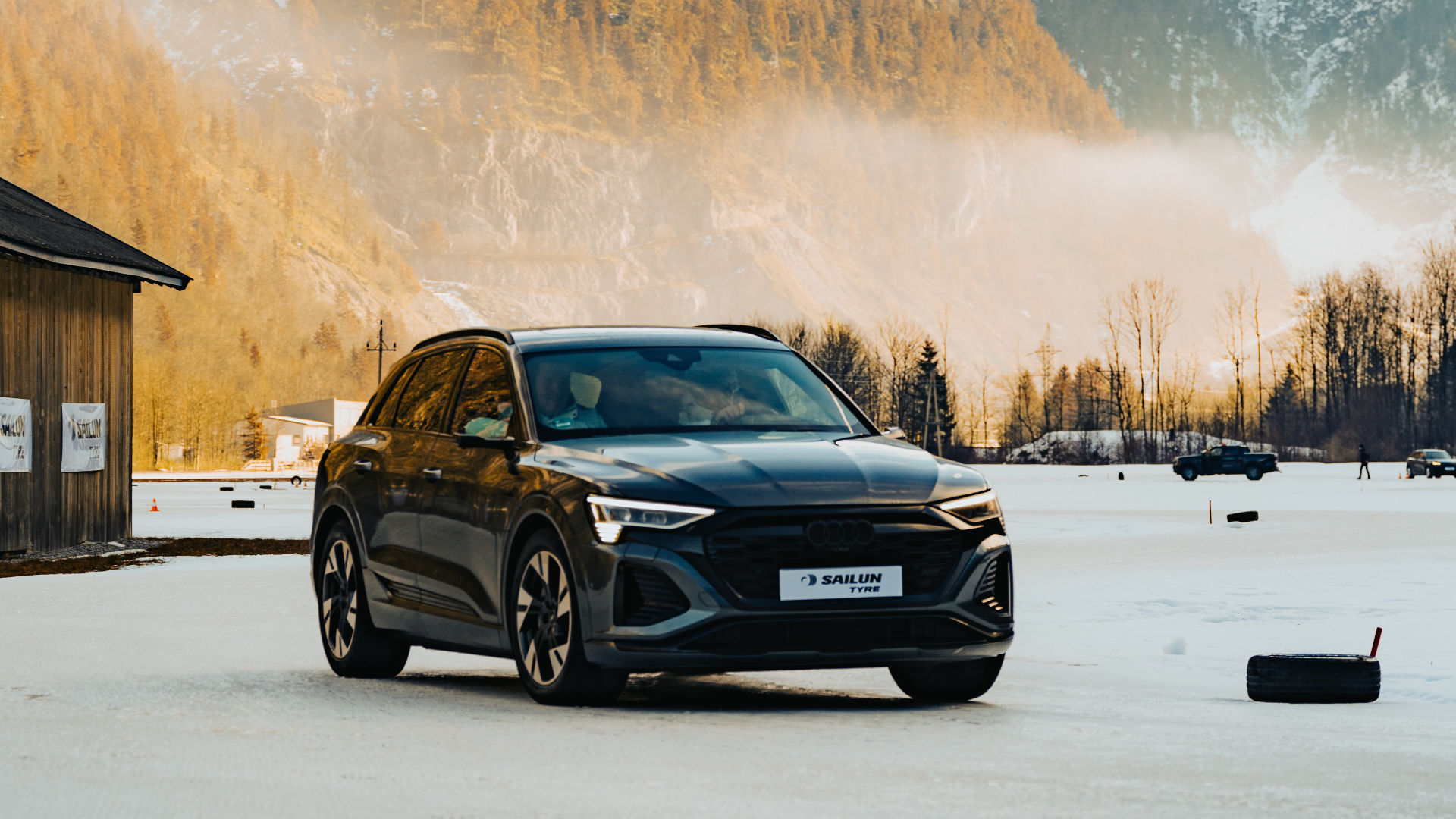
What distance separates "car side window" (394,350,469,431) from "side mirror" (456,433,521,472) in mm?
1029

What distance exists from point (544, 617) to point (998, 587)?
7.02ft

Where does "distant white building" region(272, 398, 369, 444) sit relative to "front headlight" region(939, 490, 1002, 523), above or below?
above

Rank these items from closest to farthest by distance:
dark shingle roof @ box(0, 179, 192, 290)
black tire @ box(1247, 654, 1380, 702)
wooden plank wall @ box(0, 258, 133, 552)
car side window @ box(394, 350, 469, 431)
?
black tire @ box(1247, 654, 1380, 702) → car side window @ box(394, 350, 469, 431) → dark shingle roof @ box(0, 179, 192, 290) → wooden plank wall @ box(0, 258, 133, 552)

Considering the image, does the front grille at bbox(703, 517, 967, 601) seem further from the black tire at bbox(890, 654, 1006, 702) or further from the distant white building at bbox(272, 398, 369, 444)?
the distant white building at bbox(272, 398, 369, 444)

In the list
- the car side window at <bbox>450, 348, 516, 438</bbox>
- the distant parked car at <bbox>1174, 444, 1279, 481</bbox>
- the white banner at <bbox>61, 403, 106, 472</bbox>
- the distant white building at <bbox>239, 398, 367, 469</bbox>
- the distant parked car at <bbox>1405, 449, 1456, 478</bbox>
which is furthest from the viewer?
the distant white building at <bbox>239, 398, 367, 469</bbox>

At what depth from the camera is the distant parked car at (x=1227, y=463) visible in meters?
71.4

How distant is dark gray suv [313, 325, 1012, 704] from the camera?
8.02m

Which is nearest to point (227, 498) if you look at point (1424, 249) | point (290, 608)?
point (290, 608)

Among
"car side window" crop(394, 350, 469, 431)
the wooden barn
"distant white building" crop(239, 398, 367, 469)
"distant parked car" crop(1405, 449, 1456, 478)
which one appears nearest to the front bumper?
"car side window" crop(394, 350, 469, 431)

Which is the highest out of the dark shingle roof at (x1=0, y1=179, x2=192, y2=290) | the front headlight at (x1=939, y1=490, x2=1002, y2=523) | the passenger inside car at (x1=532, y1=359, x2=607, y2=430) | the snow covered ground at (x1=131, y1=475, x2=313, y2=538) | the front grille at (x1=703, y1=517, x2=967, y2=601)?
the dark shingle roof at (x1=0, y1=179, x2=192, y2=290)

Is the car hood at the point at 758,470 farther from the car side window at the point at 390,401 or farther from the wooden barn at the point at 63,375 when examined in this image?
the wooden barn at the point at 63,375

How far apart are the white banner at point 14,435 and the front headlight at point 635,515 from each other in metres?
19.5

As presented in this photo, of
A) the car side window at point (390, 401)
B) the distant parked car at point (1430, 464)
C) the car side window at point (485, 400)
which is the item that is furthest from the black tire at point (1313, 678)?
the distant parked car at point (1430, 464)

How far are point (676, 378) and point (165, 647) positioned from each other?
491 centimetres
